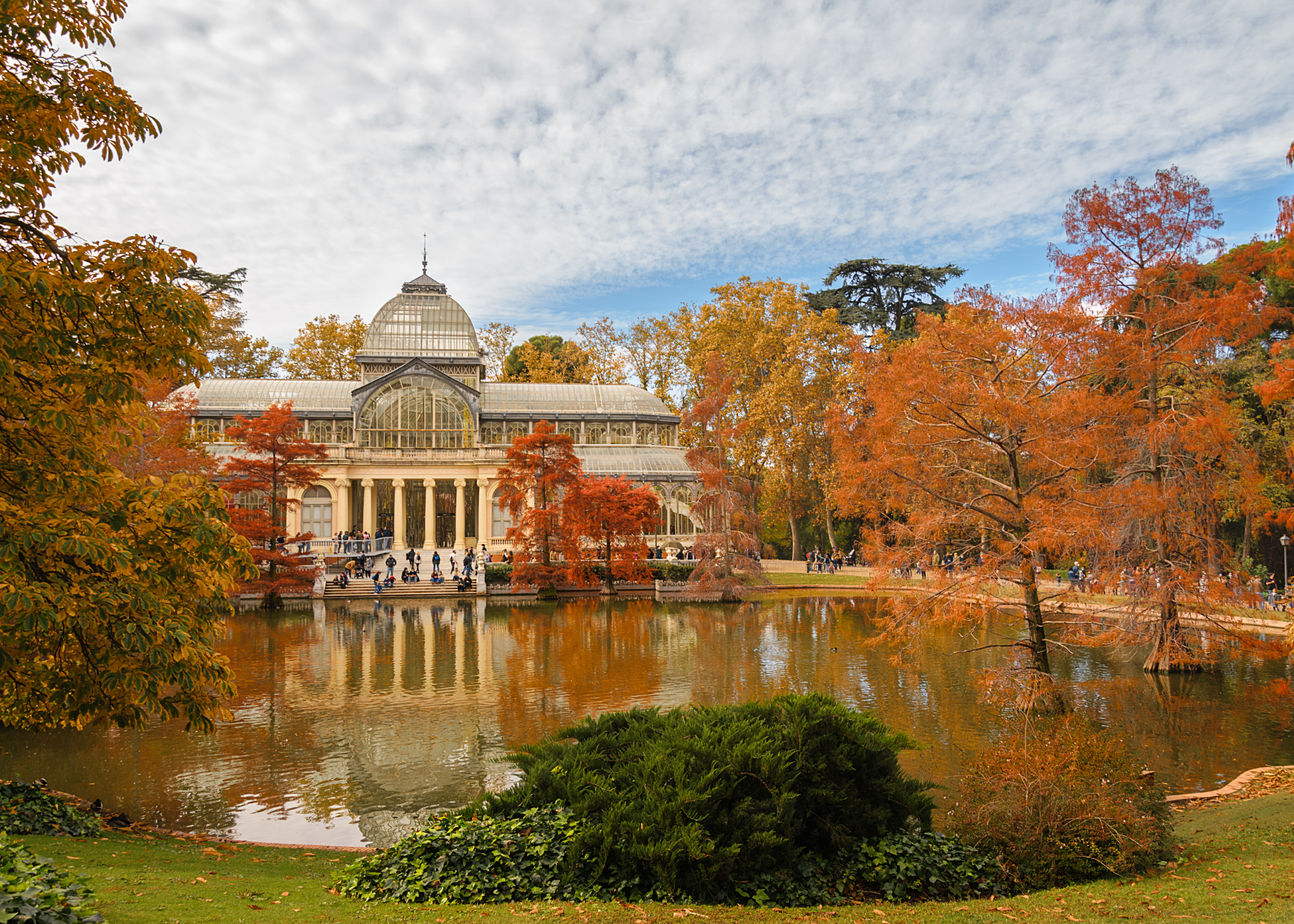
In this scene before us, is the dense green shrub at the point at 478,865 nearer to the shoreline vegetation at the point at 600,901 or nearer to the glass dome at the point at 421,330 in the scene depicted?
the shoreline vegetation at the point at 600,901

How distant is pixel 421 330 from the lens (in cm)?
5097

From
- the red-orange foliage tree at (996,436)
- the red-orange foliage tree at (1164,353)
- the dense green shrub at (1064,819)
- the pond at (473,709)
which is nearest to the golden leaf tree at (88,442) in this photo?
the pond at (473,709)

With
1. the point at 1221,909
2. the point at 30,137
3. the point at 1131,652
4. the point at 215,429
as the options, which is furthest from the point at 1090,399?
the point at 215,429

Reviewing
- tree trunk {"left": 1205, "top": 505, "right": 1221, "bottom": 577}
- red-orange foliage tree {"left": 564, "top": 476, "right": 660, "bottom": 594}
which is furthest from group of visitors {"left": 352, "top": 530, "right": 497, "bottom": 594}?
tree trunk {"left": 1205, "top": 505, "right": 1221, "bottom": 577}

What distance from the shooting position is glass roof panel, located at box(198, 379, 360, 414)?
4766 centimetres

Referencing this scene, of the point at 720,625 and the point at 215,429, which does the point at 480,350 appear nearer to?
the point at 215,429

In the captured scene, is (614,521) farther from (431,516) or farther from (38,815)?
(38,815)

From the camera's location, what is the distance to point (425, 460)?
46.9m

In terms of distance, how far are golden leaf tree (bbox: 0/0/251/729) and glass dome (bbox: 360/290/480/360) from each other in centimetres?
4365

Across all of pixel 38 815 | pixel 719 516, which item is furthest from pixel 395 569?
pixel 38 815

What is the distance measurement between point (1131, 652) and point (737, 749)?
18385 millimetres

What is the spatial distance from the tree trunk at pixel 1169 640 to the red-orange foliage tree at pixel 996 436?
3.75 m

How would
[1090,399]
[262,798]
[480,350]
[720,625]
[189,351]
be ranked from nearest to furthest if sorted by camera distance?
[189,351] → [262,798] → [1090,399] → [720,625] → [480,350]

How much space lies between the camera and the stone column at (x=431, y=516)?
45.8m
